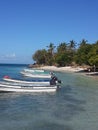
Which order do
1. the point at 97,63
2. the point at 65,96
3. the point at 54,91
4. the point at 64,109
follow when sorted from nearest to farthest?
the point at 64,109, the point at 65,96, the point at 54,91, the point at 97,63

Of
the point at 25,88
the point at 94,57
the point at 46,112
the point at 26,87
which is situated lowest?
the point at 46,112

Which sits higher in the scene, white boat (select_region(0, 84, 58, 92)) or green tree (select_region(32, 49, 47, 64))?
green tree (select_region(32, 49, 47, 64))

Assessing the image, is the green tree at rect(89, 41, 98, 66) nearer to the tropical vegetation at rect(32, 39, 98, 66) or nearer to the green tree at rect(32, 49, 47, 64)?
the tropical vegetation at rect(32, 39, 98, 66)

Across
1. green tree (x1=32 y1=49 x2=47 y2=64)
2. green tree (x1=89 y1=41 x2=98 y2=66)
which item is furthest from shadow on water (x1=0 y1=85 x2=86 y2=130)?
green tree (x1=32 y1=49 x2=47 y2=64)

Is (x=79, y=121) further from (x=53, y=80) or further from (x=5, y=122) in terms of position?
(x=53, y=80)

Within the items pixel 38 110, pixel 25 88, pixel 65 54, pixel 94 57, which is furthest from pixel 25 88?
pixel 65 54

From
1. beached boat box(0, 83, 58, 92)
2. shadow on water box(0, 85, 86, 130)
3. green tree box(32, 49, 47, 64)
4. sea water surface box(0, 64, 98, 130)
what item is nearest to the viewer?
sea water surface box(0, 64, 98, 130)

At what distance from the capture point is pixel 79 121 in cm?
2758

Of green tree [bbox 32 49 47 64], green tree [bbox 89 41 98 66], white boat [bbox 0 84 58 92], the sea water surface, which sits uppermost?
green tree [bbox 32 49 47 64]

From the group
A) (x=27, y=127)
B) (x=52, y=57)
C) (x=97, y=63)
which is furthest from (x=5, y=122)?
(x=52, y=57)

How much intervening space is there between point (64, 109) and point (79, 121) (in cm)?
636

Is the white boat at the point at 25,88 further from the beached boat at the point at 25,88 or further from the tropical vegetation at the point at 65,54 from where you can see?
the tropical vegetation at the point at 65,54

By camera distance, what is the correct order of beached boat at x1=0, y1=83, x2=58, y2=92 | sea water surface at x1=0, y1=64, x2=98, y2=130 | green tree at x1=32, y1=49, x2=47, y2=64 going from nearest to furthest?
1. sea water surface at x1=0, y1=64, x2=98, y2=130
2. beached boat at x1=0, y1=83, x2=58, y2=92
3. green tree at x1=32, y1=49, x2=47, y2=64

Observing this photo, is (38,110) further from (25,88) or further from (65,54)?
(65,54)
